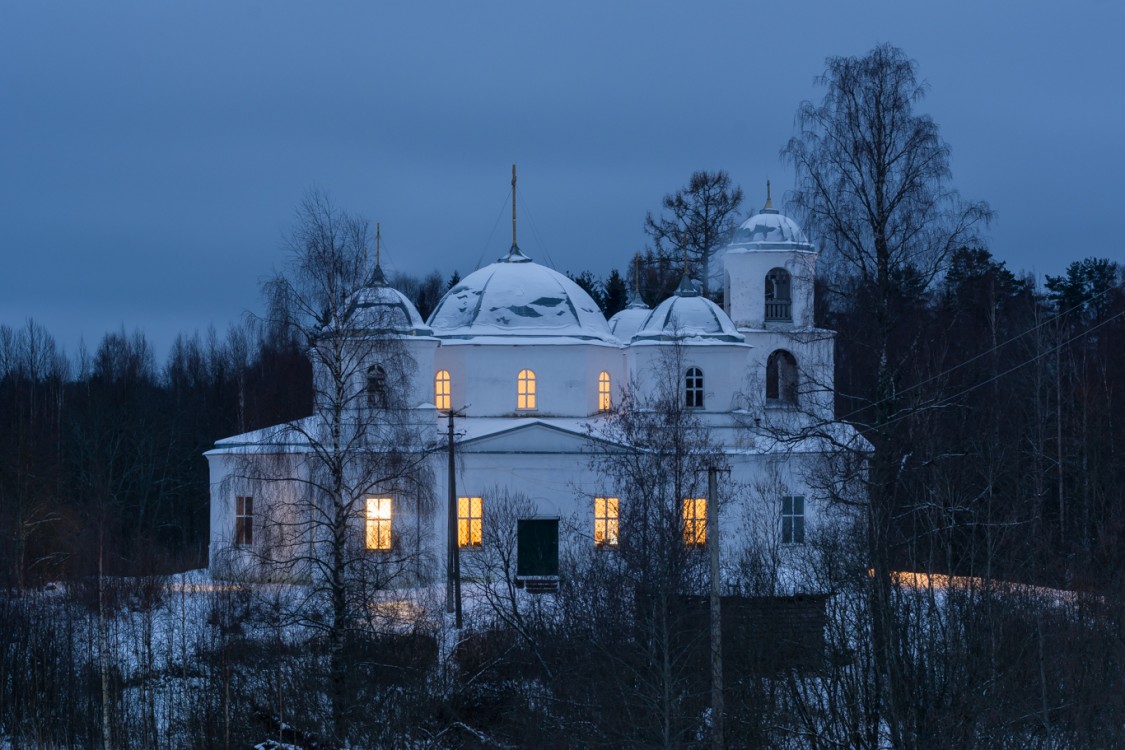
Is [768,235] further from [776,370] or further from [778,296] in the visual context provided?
[776,370]

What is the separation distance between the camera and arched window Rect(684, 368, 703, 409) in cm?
3362

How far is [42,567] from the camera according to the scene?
3412 cm

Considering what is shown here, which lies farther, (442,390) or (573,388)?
(442,390)

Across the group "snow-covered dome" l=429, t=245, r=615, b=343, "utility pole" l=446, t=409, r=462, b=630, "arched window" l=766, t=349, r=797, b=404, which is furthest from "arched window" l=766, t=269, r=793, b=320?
"utility pole" l=446, t=409, r=462, b=630

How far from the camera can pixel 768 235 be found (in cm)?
3416

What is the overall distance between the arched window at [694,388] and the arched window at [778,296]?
2.55 meters

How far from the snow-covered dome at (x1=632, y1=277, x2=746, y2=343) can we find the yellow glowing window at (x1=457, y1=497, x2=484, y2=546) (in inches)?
220

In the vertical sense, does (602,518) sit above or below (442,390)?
below

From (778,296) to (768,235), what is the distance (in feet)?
5.46

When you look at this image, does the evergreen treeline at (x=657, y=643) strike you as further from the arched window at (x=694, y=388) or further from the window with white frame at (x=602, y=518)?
the arched window at (x=694, y=388)

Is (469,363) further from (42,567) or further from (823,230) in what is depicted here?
(823,230)

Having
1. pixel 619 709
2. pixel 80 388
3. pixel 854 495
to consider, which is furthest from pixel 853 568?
pixel 80 388

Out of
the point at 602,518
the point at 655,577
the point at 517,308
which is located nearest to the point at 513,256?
the point at 517,308

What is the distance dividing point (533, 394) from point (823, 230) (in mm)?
14081
